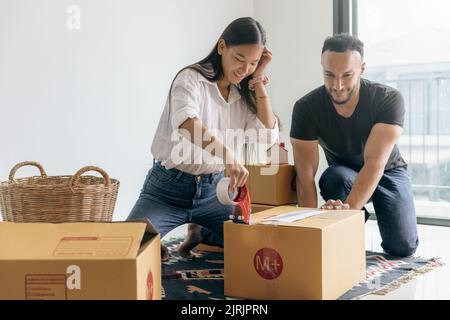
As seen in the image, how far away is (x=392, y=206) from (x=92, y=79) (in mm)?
1425

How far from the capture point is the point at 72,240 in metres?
1.10

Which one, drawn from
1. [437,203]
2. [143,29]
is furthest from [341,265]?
[437,203]

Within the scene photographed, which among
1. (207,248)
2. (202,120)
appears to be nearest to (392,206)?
(207,248)

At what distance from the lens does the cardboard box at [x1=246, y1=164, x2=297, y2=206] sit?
2352 millimetres

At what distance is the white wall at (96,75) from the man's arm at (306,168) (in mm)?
953

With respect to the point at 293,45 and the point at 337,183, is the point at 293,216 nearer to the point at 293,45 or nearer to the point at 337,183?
the point at 337,183

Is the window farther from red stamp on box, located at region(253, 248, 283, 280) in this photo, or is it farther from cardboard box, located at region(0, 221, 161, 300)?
cardboard box, located at region(0, 221, 161, 300)

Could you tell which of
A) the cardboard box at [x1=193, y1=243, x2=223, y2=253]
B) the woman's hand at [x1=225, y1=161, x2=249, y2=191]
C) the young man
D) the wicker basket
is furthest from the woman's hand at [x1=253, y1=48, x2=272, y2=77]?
the cardboard box at [x1=193, y1=243, x2=223, y2=253]

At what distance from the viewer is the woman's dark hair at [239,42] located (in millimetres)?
1783

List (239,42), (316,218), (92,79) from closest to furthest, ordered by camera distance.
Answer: (316,218) < (239,42) < (92,79)

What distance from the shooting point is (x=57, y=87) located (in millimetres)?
2496
